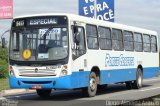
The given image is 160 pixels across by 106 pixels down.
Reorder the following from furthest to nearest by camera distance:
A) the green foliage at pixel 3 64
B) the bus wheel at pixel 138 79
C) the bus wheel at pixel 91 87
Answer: the green foliage at pixel 3 64, the bus wheel at pixel 138 79, the bus wheel at pixel 91 87

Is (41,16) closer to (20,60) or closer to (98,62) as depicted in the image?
(20,60)

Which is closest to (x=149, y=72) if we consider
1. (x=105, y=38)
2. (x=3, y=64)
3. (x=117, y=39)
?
(x=117, y=39)

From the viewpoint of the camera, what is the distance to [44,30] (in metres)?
17.8

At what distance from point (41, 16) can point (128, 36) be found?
6.65m

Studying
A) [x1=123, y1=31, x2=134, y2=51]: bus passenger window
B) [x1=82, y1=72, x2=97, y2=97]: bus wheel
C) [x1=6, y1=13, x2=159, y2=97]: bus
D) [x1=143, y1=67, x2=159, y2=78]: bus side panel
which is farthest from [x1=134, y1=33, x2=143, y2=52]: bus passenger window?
[x1=82, y1=72, x2=97, y2=97]: bus wheel

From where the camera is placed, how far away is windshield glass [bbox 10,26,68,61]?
57.3ft

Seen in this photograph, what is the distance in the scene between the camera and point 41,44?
17.6 meters

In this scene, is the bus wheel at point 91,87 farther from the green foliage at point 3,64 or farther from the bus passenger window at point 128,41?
the green foliage at point 3,64

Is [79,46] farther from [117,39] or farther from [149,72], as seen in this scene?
[149,72]

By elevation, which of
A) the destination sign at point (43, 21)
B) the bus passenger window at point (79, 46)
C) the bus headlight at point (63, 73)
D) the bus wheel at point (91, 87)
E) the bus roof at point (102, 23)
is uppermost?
the bus roof at point (102, 23)

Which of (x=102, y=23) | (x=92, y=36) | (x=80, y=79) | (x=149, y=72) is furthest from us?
(x=149, y=72)

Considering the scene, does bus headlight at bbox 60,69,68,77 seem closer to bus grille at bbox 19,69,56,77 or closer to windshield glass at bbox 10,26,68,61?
bus grille at bbox 19,69,56,77

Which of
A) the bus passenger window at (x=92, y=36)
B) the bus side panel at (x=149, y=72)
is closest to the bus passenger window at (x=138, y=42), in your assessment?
the bus side panel at (x=149, y=72)

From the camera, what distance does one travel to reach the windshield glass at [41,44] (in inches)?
687
